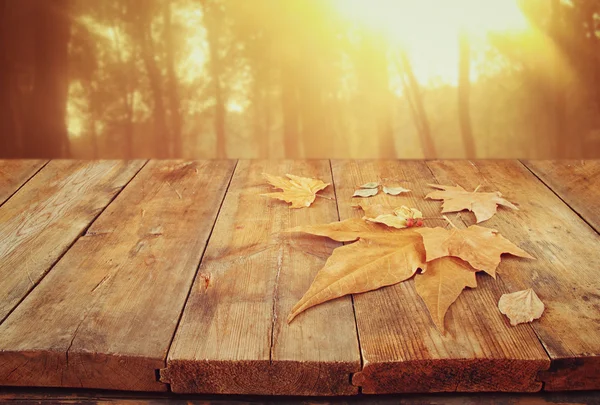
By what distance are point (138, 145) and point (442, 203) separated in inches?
53.2

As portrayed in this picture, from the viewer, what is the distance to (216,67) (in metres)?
2.17

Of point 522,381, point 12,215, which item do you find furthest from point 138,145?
point 522,381

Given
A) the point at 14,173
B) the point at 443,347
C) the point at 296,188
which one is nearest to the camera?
the point at 443,347

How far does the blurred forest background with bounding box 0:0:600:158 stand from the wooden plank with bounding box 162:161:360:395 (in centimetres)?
114

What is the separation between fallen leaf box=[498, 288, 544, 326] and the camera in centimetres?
85

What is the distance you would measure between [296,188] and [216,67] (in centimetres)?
96

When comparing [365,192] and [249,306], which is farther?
[365,192]

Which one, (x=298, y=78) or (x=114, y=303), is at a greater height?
(x=298, y=78)

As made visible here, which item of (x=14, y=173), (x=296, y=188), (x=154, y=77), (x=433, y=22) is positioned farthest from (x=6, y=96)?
(x=433, y=22)

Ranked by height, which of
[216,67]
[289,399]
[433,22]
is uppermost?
[433,22]

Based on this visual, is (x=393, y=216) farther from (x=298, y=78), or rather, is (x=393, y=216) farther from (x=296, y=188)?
(x=298, y=78)

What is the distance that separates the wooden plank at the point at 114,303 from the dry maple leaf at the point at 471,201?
529mm

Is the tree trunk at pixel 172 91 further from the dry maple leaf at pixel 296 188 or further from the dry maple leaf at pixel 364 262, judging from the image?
the dry maple leaf at pixel 364 262

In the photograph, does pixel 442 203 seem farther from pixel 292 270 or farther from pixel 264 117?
pixel 264 117
